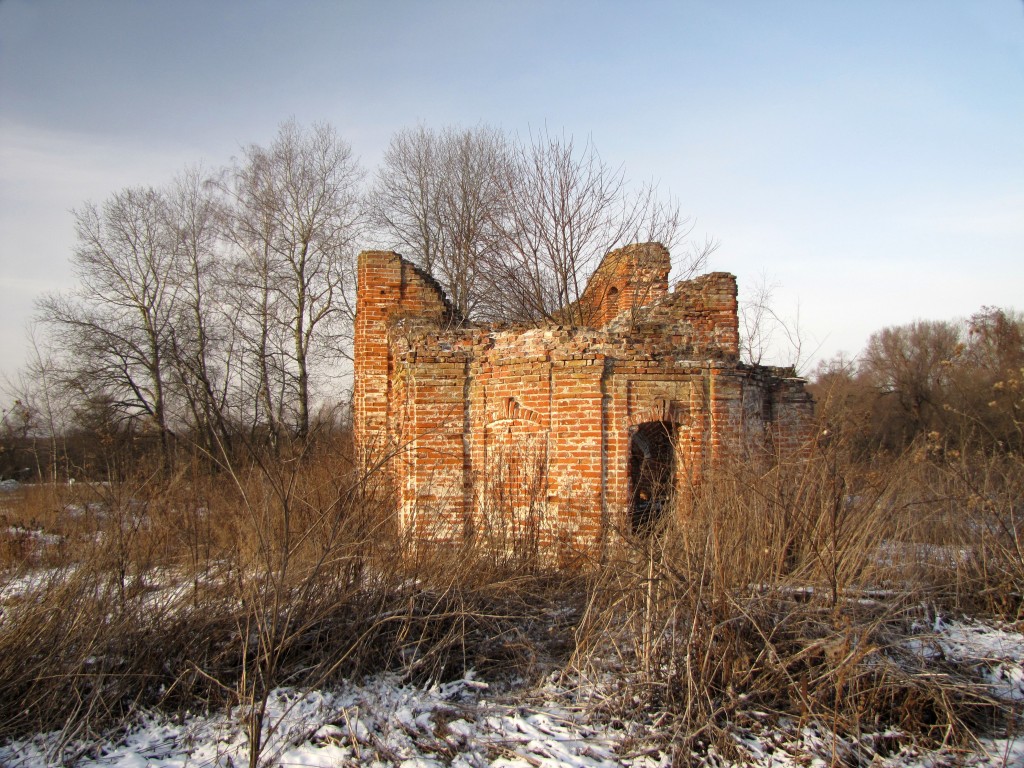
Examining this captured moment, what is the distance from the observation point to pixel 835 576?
12.4 feet

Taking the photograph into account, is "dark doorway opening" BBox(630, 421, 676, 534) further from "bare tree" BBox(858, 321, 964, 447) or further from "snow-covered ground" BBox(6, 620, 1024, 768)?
"bare tree" BBox(858, 321, 964, 447)

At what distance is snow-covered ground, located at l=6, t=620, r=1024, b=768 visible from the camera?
3.38 m

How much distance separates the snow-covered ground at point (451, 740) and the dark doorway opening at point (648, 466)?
11.3 ft

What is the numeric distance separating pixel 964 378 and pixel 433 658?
20332mm

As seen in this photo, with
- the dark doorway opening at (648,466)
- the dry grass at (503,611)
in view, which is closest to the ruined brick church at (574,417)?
the dark doorway opening at (648,466)

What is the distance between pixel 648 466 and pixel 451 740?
457 centimetres

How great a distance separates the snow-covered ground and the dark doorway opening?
3.46 m

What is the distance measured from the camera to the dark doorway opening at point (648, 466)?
7.25 metres

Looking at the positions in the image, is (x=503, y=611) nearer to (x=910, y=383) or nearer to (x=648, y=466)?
(x=648, y=466)

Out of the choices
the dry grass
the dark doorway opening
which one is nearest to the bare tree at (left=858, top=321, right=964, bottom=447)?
the dark doorway opening

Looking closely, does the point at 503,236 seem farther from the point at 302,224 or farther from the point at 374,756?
the point at 302,224

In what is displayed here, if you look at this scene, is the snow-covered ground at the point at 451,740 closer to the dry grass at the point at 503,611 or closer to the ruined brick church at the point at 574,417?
the dry grass at the point at 503,611

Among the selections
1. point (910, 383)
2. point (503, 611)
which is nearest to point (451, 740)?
point (503, 611)

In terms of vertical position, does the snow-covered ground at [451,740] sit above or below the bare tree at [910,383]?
below
